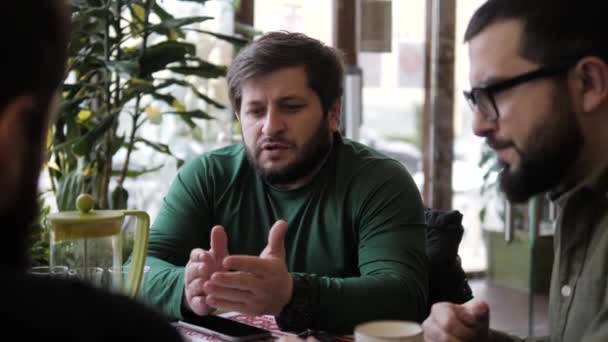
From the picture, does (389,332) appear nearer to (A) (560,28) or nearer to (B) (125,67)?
(A) (560,28)

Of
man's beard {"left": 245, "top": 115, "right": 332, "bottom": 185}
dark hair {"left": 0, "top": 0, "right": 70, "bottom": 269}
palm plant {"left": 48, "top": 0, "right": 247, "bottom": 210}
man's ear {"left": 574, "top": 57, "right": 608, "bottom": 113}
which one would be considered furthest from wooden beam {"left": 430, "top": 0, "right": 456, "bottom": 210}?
dark hair {"left": 0, "top": 0, "right": 70, "bottom": 269}

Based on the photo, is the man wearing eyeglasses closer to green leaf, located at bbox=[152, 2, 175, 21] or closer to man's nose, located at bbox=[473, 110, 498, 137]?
man's nose, located at bbox=[473, 110, 498, 137]

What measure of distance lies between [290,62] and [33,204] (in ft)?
5.03

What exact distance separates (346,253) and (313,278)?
1.20 ft

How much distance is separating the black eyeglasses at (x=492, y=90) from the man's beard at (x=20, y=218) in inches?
37.4

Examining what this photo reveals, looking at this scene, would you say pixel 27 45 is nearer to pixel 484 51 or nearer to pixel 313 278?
pixel 484 51

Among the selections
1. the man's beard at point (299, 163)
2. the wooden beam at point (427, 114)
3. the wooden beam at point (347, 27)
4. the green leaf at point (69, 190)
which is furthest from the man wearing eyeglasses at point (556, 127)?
the wooden beam at point (427, 114)

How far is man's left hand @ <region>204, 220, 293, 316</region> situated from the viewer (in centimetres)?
143

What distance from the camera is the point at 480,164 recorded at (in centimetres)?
491

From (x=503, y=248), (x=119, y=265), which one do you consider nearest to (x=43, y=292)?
(x=119, y=265)

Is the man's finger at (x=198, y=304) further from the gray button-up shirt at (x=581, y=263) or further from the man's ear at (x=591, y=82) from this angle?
the man's ear at (x=591, y=82)


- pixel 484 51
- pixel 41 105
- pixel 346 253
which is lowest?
pixel 346 253

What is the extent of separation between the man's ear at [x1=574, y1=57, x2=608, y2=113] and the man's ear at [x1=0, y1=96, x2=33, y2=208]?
3.21 feet

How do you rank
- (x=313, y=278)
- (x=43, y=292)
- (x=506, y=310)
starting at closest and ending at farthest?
(x=43, y=292) → (x=313, y=278) → (x=506, y=310)
